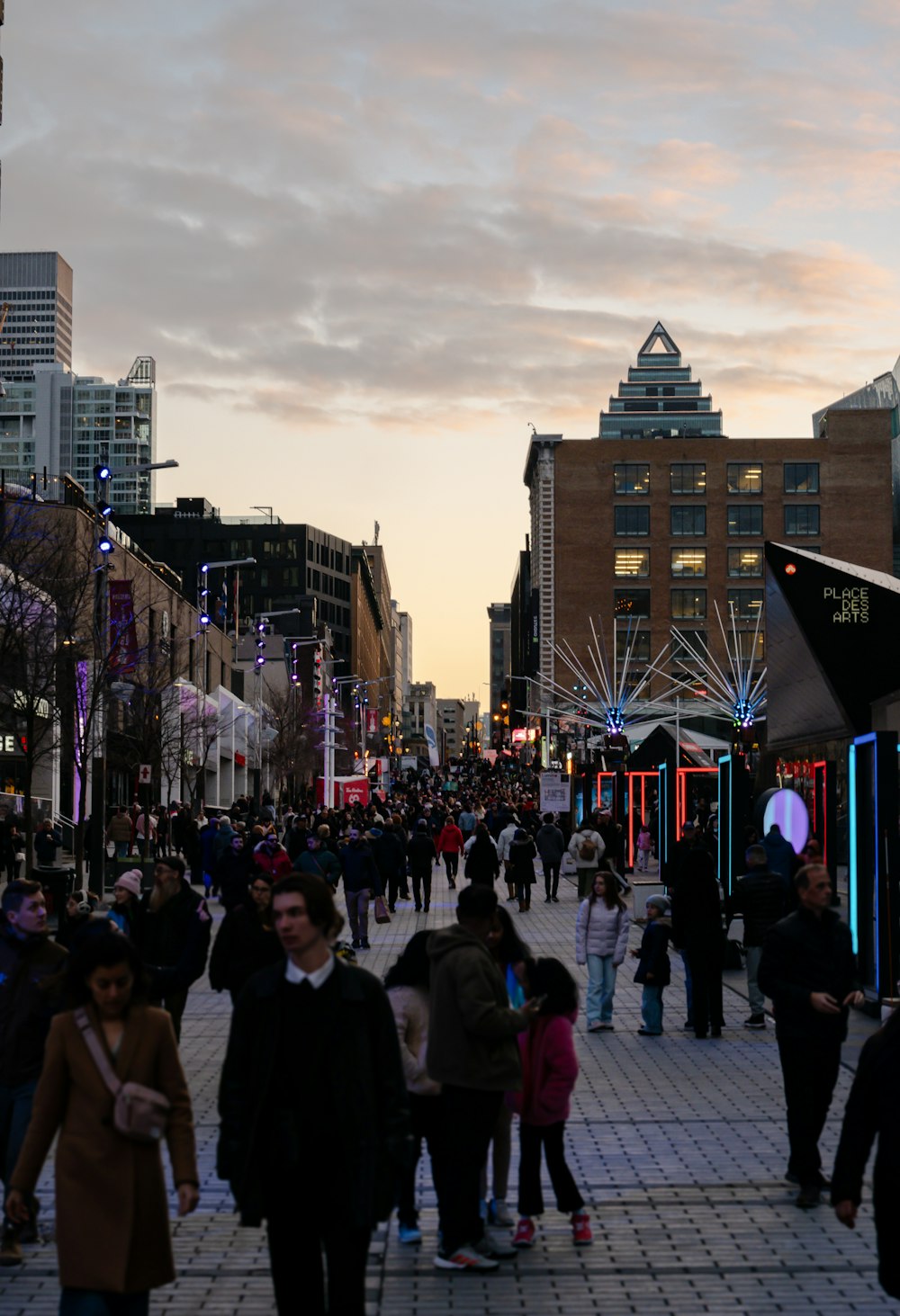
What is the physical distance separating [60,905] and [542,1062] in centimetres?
1359

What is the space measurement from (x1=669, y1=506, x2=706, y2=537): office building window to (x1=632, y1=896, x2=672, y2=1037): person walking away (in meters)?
113

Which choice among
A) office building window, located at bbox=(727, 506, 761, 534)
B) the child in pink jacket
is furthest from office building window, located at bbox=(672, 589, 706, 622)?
the child in pink jacket

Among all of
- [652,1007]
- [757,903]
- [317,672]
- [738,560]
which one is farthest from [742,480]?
[652,1007]

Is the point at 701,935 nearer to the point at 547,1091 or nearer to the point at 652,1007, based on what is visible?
the point at 652,1007

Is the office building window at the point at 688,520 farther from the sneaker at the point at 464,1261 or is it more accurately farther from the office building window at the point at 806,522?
the sneaker at the point at 464,1261

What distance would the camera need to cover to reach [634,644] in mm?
128000

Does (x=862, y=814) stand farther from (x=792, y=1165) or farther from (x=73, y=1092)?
(x=73, y=1092)

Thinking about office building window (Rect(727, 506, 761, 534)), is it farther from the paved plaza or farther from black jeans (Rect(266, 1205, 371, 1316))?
black jeans (Rect(266, 1205, 371, 1316))

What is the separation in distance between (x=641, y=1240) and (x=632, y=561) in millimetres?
121886

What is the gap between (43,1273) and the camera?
8172mm

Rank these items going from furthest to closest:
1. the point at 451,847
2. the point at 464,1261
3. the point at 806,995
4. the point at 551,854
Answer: the point at 451,847, the point at 551,854, the point at 806,995, the point at 464,1261

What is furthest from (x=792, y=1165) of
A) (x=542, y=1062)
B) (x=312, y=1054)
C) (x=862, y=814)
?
(x=862, y=814)

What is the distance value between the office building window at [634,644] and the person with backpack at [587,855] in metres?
91.0

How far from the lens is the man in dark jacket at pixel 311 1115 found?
18.3 ft
